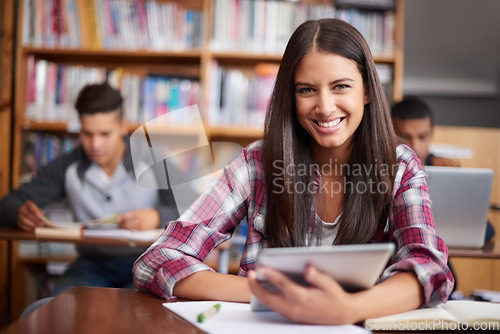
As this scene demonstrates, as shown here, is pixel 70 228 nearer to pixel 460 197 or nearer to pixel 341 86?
pixel 341 86

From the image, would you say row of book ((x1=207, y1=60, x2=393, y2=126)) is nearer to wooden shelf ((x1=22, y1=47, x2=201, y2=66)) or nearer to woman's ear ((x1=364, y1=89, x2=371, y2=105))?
wooden shelf ((x1=22, y1=47, x2=201, y2=66))

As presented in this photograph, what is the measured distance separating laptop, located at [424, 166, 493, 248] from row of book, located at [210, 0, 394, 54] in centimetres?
134

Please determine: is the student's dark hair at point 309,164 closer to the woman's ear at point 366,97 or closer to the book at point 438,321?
the woman's ear at point 366,97

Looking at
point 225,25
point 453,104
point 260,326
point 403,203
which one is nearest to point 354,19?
point 225,25

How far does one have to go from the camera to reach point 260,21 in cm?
288

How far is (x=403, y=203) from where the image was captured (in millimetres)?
1104

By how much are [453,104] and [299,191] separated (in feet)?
10.5

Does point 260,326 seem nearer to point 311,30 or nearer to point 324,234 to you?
point 324,234

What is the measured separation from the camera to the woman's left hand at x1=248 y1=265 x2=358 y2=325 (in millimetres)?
752

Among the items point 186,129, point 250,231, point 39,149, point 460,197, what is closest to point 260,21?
point 186,129

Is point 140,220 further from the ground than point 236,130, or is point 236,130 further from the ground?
point 236,130

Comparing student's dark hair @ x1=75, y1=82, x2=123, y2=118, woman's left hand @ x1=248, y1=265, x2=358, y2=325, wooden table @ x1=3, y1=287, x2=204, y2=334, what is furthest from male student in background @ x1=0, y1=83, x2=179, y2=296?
woman's left hand @ x1=248, y1=265, x2=358, y2=325

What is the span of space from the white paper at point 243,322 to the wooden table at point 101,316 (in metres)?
0.02

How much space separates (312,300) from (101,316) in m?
0.32
